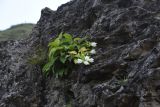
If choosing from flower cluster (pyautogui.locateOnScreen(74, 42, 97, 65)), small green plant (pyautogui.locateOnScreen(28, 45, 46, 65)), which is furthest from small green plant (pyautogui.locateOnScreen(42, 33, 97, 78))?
small green plant (pyautogui.locateOnScreen(28, 45, 46, 65))

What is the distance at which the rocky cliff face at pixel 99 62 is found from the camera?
8.34 meters

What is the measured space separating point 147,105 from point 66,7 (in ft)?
20.9

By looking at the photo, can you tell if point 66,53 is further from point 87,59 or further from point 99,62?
point 99,62

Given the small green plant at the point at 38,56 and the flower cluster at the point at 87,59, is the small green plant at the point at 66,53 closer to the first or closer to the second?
the flower cluster at the point at 87,59

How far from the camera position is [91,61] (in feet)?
33.2

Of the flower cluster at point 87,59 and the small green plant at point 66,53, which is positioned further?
the small green plant at point 66,53

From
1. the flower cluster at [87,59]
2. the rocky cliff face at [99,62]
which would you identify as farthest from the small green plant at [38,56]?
the flower cluster at [87,59]

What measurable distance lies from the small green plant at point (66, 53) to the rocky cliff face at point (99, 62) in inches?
10.5

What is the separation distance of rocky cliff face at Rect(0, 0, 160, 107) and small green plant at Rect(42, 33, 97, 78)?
27 cm

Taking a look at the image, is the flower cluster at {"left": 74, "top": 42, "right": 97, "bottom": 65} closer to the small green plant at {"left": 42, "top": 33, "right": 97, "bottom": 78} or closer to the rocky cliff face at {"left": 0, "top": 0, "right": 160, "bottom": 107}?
the small green plant at {"left": 42, "top": 33, "right": 97, "bottom": 78}

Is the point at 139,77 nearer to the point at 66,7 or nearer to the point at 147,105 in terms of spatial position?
the point at 147,105

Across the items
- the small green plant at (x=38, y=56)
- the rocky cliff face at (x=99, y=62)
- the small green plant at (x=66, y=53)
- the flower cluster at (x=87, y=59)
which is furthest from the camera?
the small green plant at (x=38, y=56)

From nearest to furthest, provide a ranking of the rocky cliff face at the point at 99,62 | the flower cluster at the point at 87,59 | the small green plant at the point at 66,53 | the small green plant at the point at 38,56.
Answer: the rocky cliff face at the point at 99,62 < the flower cluster at the point at 87,59 < the small green plant at the point at 66,53 < the small green plant at the point at 38,56

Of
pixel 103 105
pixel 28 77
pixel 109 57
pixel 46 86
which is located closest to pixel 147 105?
pixel 103 105
